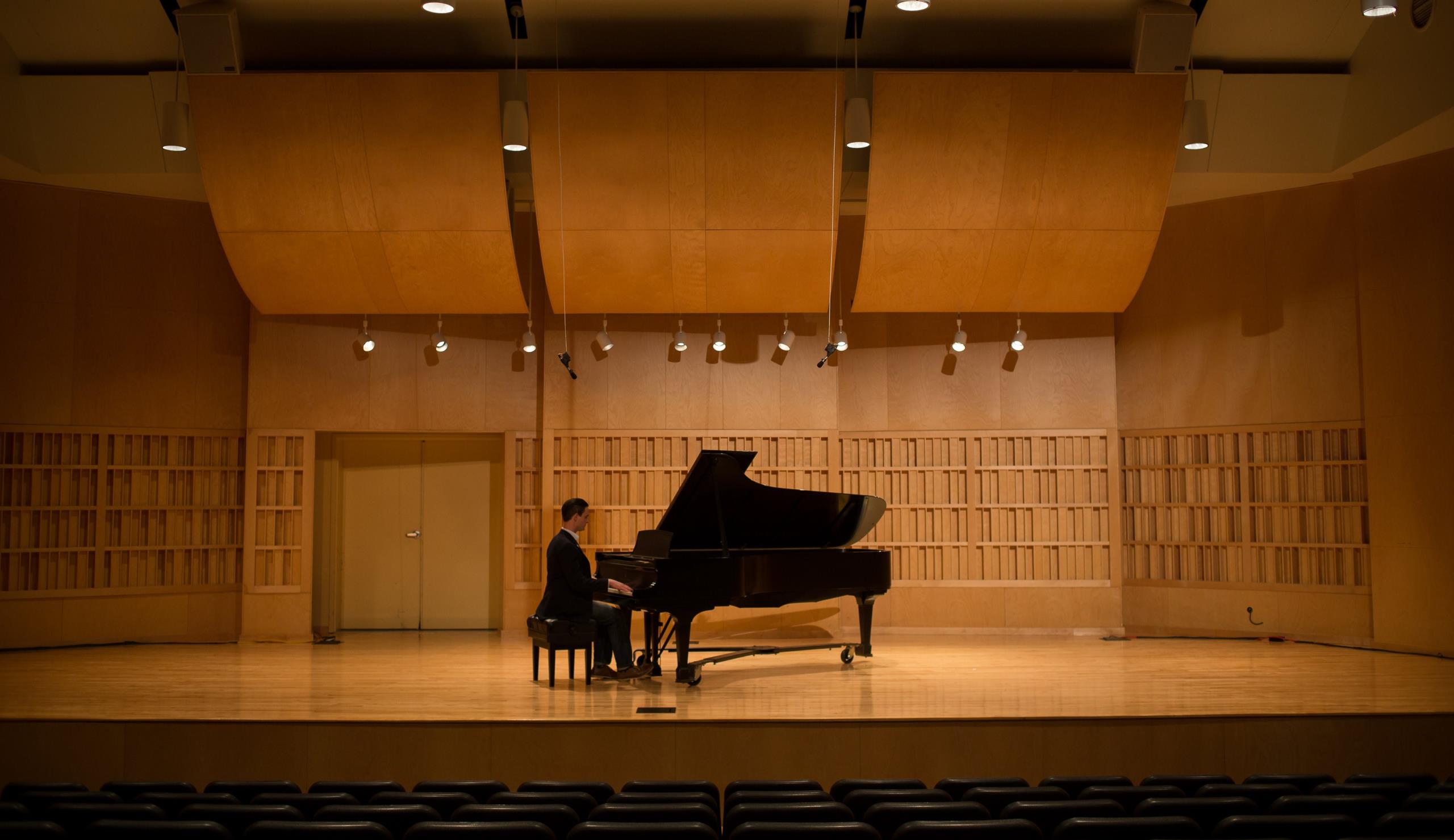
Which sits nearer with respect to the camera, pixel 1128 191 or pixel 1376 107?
pixel 1376 107

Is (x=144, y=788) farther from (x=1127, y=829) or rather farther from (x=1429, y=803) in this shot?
(x=1429, y=803)

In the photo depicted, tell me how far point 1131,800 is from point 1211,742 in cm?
279

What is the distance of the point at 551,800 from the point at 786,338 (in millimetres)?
7252

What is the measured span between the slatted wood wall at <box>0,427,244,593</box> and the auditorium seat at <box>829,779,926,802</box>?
846 cm

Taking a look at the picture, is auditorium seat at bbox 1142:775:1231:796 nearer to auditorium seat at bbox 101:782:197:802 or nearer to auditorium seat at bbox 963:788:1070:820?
auditorium seat at bbox 963:788:1070:820

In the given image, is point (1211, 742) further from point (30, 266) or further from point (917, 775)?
point (30, 266)

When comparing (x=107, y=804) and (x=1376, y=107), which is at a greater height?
(x=1376, y=107)

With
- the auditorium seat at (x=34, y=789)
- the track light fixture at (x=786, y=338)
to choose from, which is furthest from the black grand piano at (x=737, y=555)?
the auditorium seat at (x=34, y=789)

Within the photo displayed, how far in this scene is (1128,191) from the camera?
8.97 metres

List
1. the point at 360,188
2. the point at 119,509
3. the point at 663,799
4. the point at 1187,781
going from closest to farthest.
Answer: the point at 663,799 < the point at 1187,781 < the point at 360,188 < the point at 119,509

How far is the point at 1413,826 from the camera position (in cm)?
256

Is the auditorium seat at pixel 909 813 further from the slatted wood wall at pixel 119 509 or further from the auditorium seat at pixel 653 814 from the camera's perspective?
the slatted wood wall at pixel 119 509

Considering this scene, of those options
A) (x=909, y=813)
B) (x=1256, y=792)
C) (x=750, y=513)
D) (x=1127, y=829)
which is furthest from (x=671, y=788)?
(x=750, y=513)

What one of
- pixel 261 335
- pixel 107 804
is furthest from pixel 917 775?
pixel 261 335
